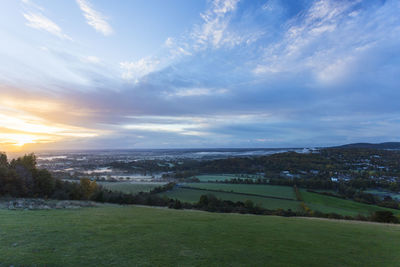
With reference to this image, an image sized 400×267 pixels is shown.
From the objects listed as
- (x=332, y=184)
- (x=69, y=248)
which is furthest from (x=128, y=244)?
(x=332, y=184)

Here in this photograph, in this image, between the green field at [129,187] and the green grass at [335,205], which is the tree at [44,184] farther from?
the green grass at [335,205]

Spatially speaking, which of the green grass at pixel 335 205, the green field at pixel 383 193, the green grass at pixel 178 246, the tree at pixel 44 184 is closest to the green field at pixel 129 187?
the tree at pixel 44 184

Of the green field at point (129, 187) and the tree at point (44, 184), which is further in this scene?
the green field at point (129, 187)

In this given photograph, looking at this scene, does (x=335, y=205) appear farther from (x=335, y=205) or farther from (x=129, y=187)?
(x=129, y=187)

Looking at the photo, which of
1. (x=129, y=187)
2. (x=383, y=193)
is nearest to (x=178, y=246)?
(x=129, y=187)

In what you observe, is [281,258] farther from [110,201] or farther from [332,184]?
[332,184]

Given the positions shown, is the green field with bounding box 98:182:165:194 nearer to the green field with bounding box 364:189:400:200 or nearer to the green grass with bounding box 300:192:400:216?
the green grass with bounding box 300:192:400:216

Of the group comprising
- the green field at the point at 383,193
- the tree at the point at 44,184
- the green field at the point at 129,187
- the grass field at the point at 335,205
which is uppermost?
the tree at the point at 44,184

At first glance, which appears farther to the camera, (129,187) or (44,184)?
(129,187)

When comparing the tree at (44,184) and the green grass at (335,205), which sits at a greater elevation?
the tree at (44,184)
